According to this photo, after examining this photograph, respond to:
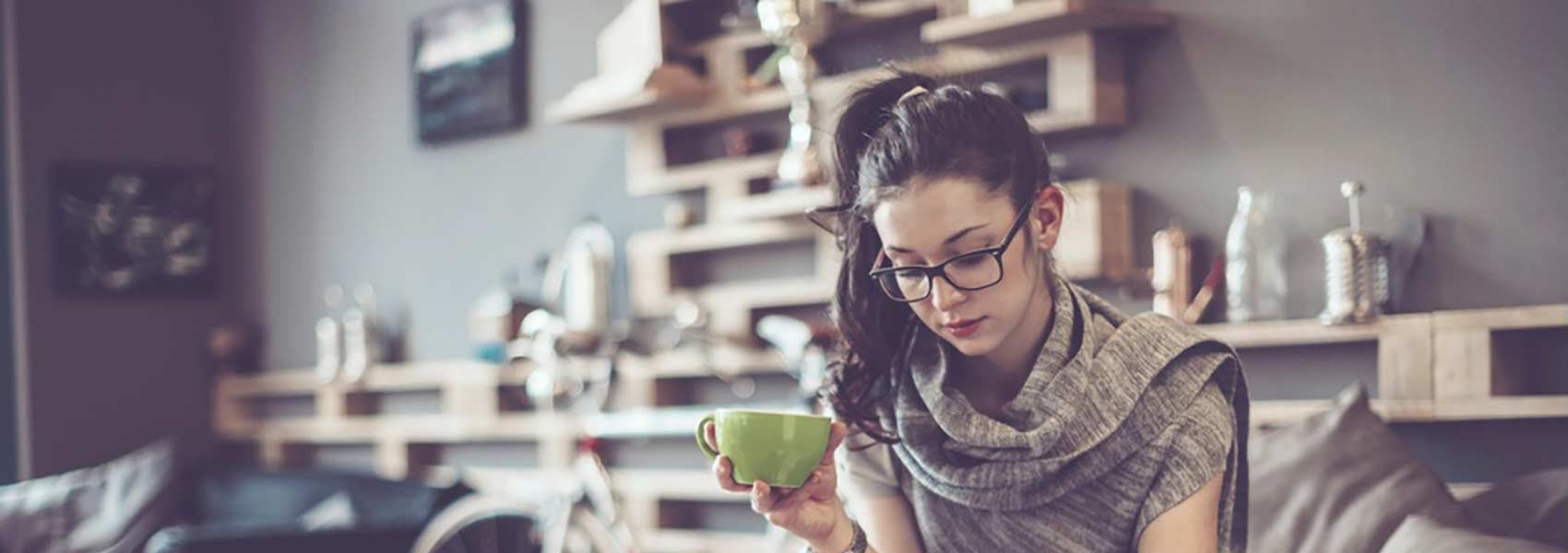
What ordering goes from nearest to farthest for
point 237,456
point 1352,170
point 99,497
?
point 1352,170 < point 99,497 < point 237,456

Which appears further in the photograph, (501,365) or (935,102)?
(501,365)

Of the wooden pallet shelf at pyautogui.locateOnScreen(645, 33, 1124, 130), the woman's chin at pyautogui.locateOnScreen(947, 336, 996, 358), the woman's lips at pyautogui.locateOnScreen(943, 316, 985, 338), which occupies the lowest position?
the woman's chin at pyautogui.locateOnScreen(947, 336, 996, 358)

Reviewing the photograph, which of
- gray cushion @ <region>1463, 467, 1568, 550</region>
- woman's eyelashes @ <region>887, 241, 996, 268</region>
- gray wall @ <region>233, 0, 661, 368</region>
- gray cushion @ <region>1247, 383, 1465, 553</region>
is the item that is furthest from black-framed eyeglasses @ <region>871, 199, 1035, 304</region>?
gray wall @ <region>233, 0, 661, 368</region>

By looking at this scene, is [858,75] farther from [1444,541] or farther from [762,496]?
[762,496]

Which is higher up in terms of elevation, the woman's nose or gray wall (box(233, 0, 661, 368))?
gray wall (box(233, 0, 661, 368))

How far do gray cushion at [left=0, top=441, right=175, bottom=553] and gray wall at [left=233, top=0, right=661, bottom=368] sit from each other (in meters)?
0.76

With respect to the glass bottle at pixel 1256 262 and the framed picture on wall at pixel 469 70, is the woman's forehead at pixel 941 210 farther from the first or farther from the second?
the framed picture on wall at pixel 469 70

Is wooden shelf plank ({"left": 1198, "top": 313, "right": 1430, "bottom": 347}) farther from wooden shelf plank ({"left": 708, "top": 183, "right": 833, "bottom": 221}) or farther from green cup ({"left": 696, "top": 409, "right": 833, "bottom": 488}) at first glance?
green cup ({"left": 696, "top": 409, "right": 833, "bottom": 488})

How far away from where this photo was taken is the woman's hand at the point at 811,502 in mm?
1437

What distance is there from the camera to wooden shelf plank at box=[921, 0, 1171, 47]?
8.96ft

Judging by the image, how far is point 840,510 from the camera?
1.52m

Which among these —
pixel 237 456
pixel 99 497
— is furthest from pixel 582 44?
pixel 237 456

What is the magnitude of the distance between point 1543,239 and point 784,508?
5.06 feet

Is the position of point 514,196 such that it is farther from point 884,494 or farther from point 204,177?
point 884,494
